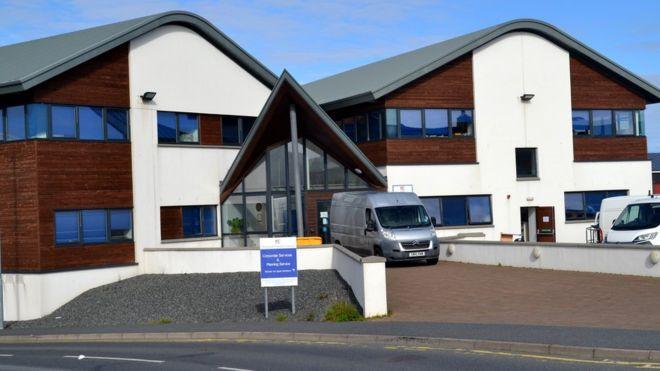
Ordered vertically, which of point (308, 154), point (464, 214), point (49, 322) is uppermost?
point (308, 154)

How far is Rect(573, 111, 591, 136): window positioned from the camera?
39500mm

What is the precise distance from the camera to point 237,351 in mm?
16094

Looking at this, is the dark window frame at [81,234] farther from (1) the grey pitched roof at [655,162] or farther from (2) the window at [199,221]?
(1) the grey pitched roof at [655,162]

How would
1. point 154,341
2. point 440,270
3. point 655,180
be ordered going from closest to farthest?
point 154,341 < point 440,270 < point 655,180

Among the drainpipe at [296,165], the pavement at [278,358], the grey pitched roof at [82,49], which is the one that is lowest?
the pavement at [278,358]

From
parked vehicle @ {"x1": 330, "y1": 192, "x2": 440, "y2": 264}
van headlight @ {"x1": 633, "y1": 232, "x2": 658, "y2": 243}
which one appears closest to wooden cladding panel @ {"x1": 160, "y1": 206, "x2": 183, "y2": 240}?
parked vehicle @ {"x1": 330, "y1": 192, "x2": 440, "y2": 264}

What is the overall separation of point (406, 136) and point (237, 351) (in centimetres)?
2133

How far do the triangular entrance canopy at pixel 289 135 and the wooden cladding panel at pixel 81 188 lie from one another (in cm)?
420

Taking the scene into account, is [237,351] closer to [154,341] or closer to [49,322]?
[154,341]

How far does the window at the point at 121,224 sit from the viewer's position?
30.1 m

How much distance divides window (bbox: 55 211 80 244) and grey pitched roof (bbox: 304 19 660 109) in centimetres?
1273

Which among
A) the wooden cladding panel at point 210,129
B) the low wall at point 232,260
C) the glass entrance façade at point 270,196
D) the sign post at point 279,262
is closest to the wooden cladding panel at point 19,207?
the low wall at point 232,260

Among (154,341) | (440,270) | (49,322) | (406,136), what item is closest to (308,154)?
(406,136)

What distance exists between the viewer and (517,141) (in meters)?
38.2
